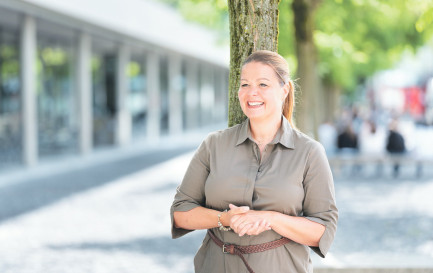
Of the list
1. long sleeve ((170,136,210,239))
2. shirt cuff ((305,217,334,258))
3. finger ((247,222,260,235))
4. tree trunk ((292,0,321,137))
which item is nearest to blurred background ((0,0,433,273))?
tree trunk ((292,0,321,137))

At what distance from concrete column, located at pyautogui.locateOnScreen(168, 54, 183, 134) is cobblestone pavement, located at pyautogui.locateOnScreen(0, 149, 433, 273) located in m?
16.8

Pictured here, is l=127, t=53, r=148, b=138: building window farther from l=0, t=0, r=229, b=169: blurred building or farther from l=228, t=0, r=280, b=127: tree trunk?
l=228, t=0, r=280, b=127: tree trunk

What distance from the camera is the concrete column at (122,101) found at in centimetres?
2273

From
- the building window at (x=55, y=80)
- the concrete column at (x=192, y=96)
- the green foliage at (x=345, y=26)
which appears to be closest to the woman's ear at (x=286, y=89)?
the green foliage at (x=345, y=26)

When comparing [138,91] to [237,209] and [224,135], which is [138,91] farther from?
[237,209]

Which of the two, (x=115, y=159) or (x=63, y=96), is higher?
(x=63, y=96)

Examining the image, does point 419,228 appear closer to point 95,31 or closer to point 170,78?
point 95,31

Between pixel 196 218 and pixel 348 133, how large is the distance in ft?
45.7

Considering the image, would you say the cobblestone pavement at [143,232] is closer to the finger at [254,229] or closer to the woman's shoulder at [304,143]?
the woman's shoulder at [304,143]

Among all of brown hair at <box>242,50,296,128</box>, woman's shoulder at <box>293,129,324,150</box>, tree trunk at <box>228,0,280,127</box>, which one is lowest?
woman's shoulder at <box>293,129,324,150</box>

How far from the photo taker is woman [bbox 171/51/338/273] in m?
2.78

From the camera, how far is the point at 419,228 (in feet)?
28.4

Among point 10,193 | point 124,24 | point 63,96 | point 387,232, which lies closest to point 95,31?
point 124,24

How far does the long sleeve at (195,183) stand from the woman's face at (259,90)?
28 centimetres
